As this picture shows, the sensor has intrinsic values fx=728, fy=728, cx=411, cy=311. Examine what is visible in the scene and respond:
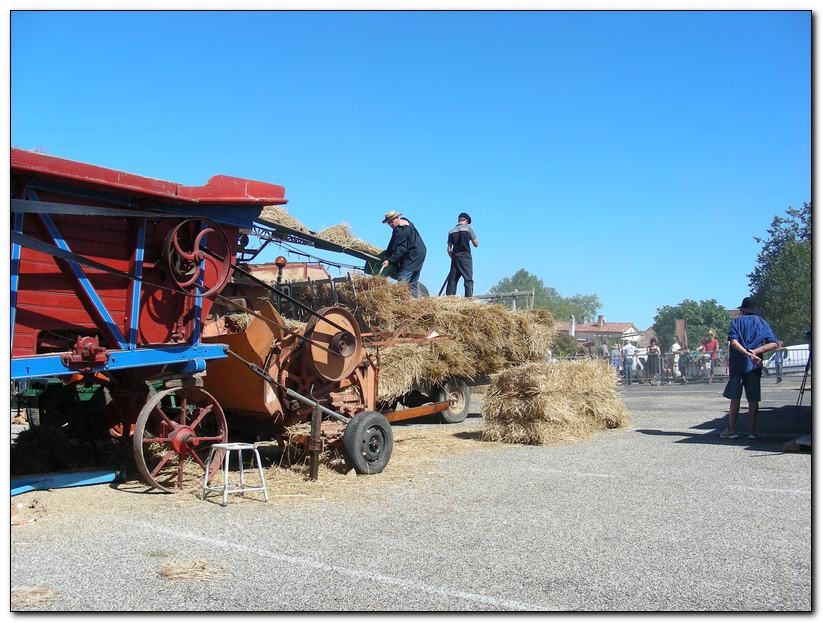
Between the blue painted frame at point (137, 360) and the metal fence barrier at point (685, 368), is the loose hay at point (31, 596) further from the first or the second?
the metal fence barrier at point (685, 368)

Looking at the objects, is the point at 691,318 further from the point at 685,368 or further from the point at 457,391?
the point at 457,391

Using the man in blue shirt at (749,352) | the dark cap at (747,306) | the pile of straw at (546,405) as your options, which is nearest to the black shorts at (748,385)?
the man in blue shirt at (749,352)

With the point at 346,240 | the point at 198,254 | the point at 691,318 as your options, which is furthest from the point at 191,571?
the point at 691,318

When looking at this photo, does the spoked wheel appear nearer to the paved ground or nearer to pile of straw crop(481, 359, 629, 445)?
the paved ground

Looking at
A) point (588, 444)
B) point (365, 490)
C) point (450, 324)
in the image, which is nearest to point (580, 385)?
point (588, 444)

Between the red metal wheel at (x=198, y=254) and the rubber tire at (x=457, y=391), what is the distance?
16.1ft

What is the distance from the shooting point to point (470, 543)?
4.42 meters

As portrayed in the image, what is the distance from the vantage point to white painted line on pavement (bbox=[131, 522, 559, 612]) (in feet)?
11.1

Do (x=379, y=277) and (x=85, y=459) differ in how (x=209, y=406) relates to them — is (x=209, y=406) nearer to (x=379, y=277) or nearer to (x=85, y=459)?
(x=85, y=459)

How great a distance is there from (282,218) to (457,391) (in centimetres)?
371

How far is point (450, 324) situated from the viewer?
9609 millimetres

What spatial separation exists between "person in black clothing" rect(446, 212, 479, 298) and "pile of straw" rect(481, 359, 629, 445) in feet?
7.62

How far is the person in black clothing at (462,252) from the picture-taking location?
11.1 meters

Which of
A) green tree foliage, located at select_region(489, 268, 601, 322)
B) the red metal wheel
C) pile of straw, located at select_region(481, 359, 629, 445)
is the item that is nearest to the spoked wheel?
the red metal wheel
